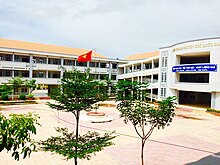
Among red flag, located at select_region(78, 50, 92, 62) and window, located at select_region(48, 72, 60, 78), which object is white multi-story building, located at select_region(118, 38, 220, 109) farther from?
window, located at select_region(48, 72, 60, 78)

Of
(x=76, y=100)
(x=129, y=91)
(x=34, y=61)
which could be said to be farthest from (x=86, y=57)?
(x=76, y=100)

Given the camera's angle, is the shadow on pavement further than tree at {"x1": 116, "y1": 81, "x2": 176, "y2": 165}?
Yes

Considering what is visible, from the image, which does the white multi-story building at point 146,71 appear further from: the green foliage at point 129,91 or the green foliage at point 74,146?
the green foliage at point 74,146

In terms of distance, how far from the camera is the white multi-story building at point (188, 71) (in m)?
28.3

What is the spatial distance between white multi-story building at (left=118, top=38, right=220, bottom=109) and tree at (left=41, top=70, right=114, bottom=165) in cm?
2575

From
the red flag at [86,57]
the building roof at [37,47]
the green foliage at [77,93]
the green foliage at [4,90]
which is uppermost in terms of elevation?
the building roof at [37,47]

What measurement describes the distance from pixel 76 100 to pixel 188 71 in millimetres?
27873

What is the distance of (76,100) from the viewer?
700 centimetres

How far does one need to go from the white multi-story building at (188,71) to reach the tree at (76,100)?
25.8 meters

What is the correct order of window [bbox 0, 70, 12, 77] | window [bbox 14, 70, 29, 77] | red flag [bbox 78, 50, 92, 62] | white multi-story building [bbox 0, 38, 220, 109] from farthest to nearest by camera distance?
window [bbox 14, 70, 29, 77], window [bbox 0, 70, 12, 77], red flag [bbox 78, 50, 92, 62], white multi-story building [bbox 0, 38, 220, 109]

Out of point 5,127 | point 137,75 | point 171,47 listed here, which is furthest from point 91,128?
point 137,75

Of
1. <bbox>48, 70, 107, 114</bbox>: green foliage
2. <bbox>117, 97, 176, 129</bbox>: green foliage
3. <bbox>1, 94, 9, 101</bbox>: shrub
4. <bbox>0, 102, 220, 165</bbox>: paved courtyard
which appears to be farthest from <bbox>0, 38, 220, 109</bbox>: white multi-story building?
<bbox>48, 70, 107, 114</bbox>: green foliage

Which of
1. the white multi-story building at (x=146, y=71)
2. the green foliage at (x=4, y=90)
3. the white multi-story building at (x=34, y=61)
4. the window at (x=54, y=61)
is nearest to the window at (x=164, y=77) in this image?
the white multi-story building at (x=146, y=71)

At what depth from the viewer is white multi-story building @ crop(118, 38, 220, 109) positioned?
1115 inches
